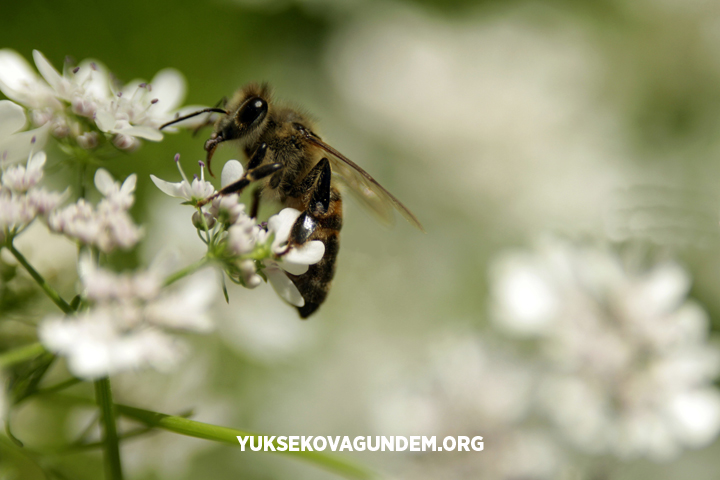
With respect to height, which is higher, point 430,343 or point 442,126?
point 442,126

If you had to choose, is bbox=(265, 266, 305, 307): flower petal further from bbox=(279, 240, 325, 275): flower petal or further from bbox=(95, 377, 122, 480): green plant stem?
bbox=(95, 377, 122, 480): green plant stem

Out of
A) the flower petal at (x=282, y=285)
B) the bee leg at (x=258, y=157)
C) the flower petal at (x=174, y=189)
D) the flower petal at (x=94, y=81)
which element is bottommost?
the flower petal at (x=282, y=285)

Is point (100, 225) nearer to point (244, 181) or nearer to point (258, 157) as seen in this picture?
point (244, 181)

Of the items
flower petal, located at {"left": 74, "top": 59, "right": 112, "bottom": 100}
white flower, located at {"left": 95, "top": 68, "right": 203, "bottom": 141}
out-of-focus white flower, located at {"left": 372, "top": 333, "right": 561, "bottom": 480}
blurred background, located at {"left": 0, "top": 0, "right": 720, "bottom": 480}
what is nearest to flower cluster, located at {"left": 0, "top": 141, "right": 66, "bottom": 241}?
white flower, located at {"left": 95, "top": 68, "right": 203, "bottom": 141}

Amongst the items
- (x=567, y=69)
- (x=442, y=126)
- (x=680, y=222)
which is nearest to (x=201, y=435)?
(x=680, y=222)

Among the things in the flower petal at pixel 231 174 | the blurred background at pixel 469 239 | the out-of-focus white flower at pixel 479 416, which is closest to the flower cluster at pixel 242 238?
the flower petal at pixel 231 174

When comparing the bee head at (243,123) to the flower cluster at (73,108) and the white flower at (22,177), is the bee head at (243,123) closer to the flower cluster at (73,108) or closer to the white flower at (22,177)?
the flower cluster at (73,108)

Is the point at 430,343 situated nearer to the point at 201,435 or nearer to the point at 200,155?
the point at 200,155
